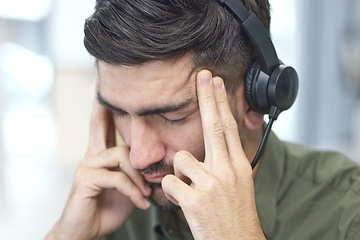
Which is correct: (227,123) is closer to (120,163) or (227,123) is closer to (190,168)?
(190,168)

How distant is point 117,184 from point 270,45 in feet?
1.83

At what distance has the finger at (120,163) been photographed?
1.21 meters

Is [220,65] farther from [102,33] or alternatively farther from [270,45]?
[102,33]

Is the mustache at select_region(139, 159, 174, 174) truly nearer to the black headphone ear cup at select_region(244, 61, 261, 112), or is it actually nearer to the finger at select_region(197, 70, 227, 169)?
the finger at select_region(197, 70, 227, 169)

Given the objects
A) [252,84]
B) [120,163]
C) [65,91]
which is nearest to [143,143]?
[120,163]

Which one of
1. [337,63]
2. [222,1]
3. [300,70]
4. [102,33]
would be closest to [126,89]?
[102,33]

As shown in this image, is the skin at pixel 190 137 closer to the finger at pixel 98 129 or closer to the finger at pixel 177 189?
the finger at pixel 177 189

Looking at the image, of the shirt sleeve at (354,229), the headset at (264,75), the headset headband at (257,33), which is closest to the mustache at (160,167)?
the headset at (264,75)

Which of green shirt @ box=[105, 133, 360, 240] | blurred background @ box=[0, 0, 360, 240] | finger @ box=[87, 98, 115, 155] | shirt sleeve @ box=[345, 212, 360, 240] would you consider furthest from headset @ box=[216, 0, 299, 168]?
blurred background @ box=[0, 0, 360, 240]

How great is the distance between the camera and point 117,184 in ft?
3.98

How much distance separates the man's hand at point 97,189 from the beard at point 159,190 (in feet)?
0.11

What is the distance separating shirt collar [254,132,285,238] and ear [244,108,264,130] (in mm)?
161

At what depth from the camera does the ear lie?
3.77 ft

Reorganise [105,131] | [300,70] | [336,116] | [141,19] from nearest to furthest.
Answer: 1. [141,19]
2. [105,131]
3. [300,70]
4. [336,116]
